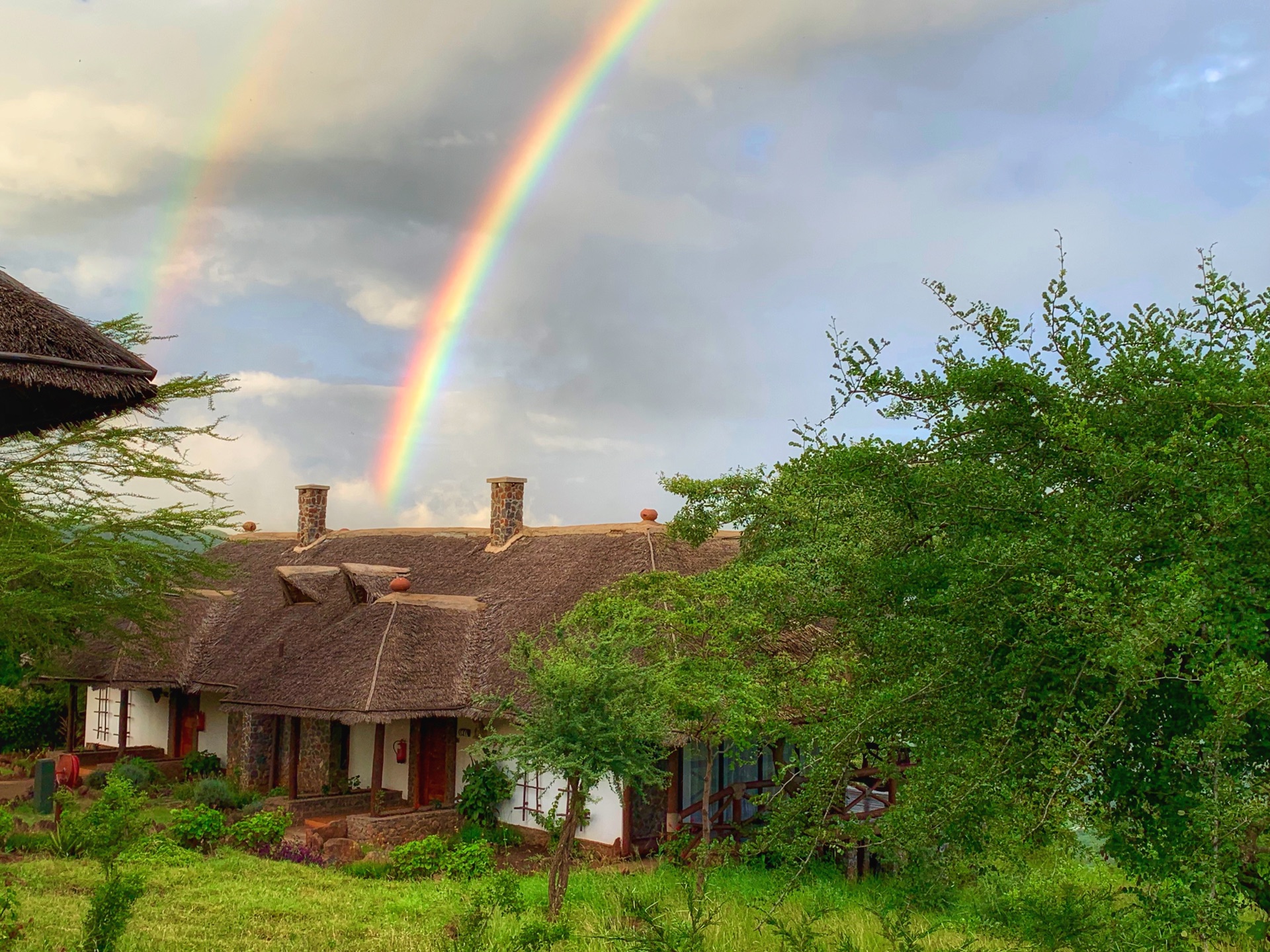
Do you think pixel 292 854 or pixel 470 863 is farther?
pixel 292 854

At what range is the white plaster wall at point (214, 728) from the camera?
22516mm

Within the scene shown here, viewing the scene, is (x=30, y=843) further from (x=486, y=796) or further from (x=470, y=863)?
(x=486, y=796)

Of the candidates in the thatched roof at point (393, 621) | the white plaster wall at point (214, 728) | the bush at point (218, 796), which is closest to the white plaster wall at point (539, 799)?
the thatched roof at point (393, 621)

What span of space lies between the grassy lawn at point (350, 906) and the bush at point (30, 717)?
1384 cm

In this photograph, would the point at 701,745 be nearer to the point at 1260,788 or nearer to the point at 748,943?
the point at 748,943

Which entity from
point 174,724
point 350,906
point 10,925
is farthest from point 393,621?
point 10,925

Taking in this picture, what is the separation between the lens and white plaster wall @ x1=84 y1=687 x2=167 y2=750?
24.2m

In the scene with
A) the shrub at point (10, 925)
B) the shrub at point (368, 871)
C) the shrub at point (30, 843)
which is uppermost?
the shrub at point (10, 925)

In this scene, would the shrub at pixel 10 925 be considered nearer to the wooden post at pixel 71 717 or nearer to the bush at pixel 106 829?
the bush at pixel 106 829

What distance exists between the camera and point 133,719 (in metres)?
25.0

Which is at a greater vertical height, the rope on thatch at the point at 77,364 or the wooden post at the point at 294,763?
the rope on thatch at the point at 77,364

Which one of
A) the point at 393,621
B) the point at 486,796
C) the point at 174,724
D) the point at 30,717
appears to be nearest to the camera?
the point at 486,796

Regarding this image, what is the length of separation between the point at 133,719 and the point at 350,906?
1625 centimetres

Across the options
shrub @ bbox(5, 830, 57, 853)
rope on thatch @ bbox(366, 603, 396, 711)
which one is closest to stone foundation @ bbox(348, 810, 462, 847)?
rope on thatch @ bbox(366, 603, 396, 711)
